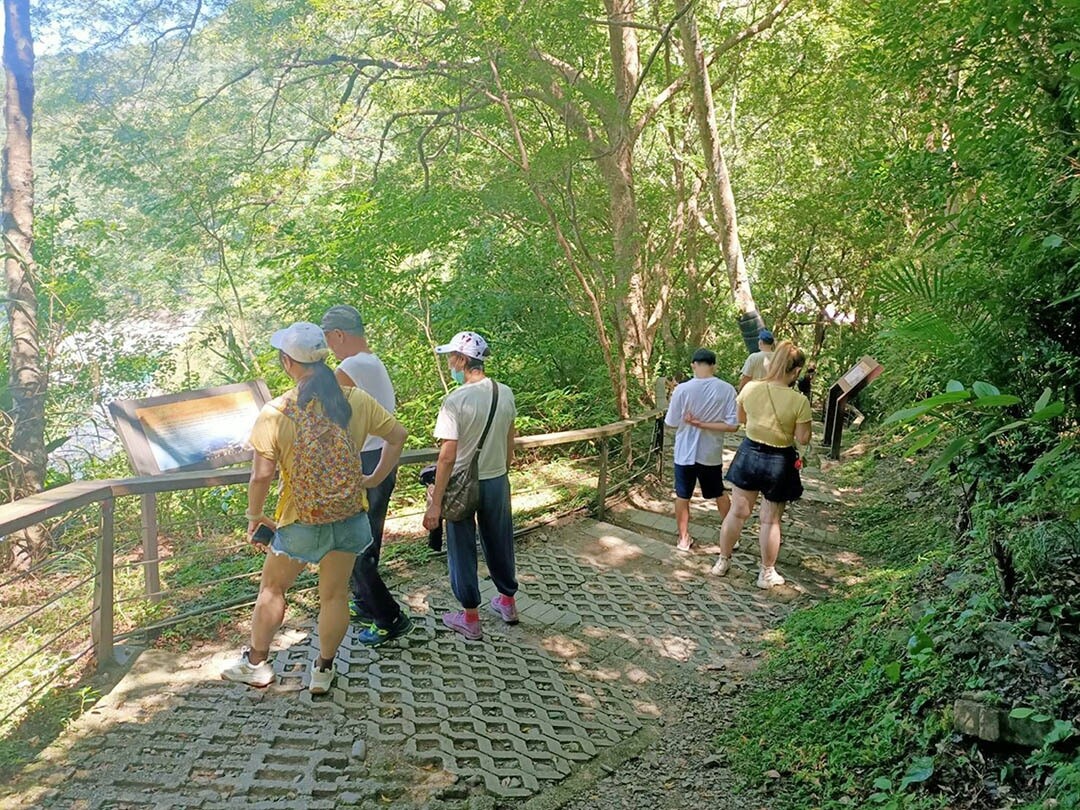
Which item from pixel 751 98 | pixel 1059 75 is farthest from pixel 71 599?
pixel 751 98

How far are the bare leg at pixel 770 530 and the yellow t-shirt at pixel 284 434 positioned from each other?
2.93 metres

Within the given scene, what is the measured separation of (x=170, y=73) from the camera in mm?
12281

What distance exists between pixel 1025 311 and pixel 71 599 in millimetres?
6731

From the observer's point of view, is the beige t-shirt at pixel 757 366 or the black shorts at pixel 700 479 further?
the beige t-shirt at pixel 757 366

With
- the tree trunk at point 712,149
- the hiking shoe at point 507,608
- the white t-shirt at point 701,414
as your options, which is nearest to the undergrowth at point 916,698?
the hiking shoe at point 507,608

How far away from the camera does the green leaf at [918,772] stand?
8.57ft

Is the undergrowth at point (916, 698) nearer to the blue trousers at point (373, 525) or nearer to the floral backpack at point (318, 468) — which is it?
the blue trousers at point (373, 525)

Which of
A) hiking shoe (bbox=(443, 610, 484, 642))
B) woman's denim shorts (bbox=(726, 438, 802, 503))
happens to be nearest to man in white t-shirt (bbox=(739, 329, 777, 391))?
woman's denim shorts (bbox=(726, 438, 802, 503))

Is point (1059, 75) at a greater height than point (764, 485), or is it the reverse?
point (1059, 75)

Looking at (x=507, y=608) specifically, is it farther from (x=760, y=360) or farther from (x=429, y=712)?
(x=760, y=360)

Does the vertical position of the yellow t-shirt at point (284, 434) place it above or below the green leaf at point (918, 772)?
above

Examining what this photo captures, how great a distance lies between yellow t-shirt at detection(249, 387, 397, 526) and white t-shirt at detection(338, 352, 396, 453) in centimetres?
33

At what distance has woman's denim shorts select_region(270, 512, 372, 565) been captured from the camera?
340 centimetres

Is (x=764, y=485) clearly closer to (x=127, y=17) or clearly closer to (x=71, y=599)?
(x=71, y=599)
